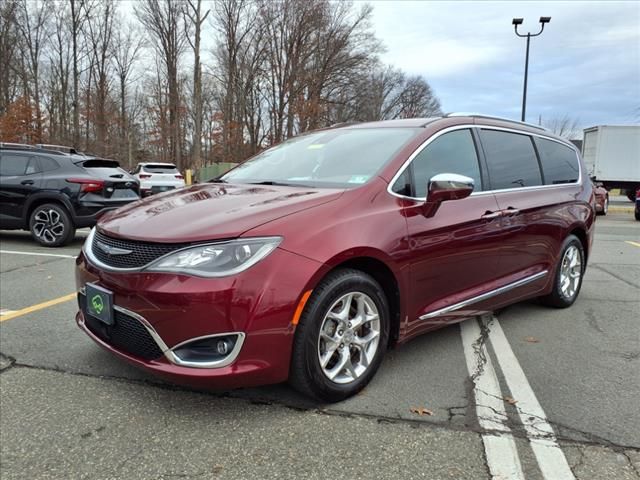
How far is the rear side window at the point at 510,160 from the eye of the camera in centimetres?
381

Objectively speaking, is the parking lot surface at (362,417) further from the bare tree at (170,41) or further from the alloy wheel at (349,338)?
the bare tree at (170,41)

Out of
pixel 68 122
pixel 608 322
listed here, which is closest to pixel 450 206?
pixel 608 322

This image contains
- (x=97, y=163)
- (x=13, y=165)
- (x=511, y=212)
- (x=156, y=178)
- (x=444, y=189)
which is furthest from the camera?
(x=156, y=178)

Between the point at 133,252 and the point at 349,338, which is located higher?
the point at 133,252

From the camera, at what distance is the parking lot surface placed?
219 cm

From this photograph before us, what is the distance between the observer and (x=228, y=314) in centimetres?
228

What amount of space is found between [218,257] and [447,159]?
1896mm

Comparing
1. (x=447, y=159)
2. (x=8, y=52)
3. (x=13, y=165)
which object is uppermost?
(x=8, y=52)

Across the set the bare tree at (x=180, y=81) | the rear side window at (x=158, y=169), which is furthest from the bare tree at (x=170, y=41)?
the rear side window at (x=158, y=169)

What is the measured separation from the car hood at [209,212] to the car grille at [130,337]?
434 millimetres

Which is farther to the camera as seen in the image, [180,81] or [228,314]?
[180,81]

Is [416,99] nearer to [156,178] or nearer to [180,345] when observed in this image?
[156,178]

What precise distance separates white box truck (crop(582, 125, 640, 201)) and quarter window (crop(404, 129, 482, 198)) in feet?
75.1

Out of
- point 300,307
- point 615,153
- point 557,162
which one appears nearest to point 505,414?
point 300,307
